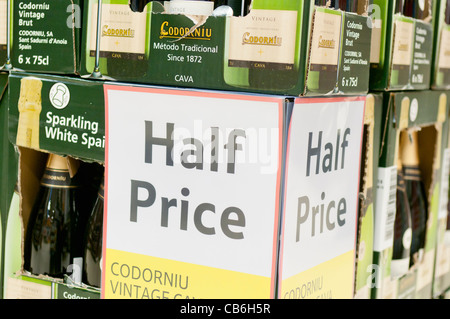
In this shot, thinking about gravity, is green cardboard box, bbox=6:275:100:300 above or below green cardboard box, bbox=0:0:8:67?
below

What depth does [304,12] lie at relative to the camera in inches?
33.9

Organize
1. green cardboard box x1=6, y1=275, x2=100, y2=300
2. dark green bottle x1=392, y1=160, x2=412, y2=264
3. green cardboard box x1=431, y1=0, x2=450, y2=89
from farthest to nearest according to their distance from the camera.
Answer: dark green bottle x1=392, y1=160, x2=412, y2=264, green cardboard box x1=431, y1=0, x2=450, y2=89, green cardboard box x1=6, y1=275, x2=100, y2=300

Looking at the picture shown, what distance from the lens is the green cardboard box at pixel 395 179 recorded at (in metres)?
1.23

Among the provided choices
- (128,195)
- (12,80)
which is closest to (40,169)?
(12,80)

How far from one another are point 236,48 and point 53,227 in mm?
611

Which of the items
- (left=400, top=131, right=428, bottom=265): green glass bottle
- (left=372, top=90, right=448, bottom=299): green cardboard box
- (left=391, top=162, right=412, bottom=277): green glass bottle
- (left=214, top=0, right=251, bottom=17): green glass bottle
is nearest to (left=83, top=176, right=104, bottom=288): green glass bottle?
(left=214, top=0, right=251, bottom=17): green glass bottle

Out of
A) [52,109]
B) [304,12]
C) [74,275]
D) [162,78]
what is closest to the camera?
[304,12]

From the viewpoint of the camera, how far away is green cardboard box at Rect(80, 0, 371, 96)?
87 centimetres

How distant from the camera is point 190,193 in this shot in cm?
94

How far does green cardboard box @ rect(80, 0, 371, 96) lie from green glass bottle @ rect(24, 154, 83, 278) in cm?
31

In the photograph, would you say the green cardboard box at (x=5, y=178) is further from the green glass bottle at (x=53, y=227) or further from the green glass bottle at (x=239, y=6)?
the green glass bottle at (x=239, y=6)

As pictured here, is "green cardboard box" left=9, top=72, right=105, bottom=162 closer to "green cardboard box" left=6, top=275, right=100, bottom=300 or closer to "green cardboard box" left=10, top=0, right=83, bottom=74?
"green cardboard box" left=10, top=0, right=83, bottom=74
